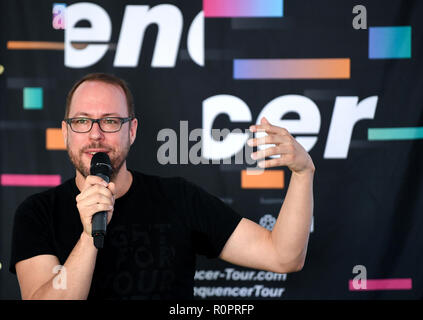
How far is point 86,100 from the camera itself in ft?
5.57

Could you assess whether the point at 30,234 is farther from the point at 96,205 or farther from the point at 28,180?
the point at 28,180

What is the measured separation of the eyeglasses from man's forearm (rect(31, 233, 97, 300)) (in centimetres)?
43

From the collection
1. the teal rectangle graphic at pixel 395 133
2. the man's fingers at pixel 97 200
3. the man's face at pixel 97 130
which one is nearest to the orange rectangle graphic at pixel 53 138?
the man's face at pixel 97 130

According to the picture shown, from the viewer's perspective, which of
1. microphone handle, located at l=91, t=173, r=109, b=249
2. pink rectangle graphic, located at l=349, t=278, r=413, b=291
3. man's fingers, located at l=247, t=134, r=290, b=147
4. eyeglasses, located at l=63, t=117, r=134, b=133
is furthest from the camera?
pink rectangle graphic, located at l=349, t=278, r=413, b=291

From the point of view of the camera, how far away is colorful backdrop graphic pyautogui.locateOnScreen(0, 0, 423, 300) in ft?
8.11

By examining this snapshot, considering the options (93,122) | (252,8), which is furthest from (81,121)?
(252,8)

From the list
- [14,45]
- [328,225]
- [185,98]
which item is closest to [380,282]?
[328,225]

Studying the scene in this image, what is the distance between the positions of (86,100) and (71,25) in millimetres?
945

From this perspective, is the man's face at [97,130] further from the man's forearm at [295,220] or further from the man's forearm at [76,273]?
the man's forearm at [295,220]

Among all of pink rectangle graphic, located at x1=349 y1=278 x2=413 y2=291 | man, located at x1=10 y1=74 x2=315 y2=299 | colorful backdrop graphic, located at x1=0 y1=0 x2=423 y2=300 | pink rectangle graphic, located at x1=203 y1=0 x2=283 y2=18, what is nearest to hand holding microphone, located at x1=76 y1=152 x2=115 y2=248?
man, located at x1=10 y1=74 x2=315 y2=299

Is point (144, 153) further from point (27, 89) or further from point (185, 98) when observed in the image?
point (27, 89)

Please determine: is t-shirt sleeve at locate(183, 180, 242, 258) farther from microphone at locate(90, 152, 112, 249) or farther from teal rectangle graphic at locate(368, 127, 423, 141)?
teal rectangle graphic at locate(368, 127, 423, 141)

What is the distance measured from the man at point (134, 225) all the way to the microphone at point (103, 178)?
0.11 meters
